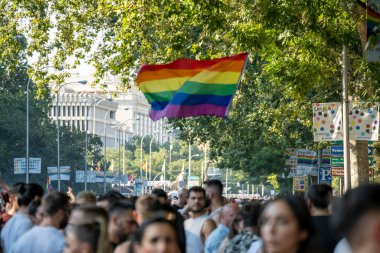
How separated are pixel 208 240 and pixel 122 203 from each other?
59.0 inches

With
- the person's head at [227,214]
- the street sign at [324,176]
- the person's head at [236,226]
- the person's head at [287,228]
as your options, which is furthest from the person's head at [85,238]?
the street sign at [324,176]

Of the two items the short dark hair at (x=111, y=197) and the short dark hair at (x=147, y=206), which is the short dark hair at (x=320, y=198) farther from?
the short dark hair at (x=111, y=197)

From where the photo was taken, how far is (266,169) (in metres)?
60.0

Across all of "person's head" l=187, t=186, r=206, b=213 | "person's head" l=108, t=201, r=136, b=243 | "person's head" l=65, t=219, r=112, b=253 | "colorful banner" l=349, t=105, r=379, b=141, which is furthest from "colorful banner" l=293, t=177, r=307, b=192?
"person's head" l=65, t=219, r=112, b=253

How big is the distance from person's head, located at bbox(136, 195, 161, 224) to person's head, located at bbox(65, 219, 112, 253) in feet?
5.35

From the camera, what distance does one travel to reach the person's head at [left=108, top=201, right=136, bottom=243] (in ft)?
26.8

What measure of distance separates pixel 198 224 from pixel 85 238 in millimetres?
4423

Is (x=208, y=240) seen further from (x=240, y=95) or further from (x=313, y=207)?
(x=240, y=95)

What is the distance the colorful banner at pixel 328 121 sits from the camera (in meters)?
26.5

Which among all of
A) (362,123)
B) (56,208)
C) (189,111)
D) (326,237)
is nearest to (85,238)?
(56,208)

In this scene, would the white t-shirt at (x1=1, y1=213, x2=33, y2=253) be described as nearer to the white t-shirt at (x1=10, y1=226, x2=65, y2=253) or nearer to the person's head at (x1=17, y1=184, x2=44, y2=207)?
the person's head at (x1=17, y1=184, x2=44, y2=207)

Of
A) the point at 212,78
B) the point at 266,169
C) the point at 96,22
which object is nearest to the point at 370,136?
the point at 96,22

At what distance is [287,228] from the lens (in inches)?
209

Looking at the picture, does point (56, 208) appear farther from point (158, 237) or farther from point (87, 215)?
point (158, 237)
